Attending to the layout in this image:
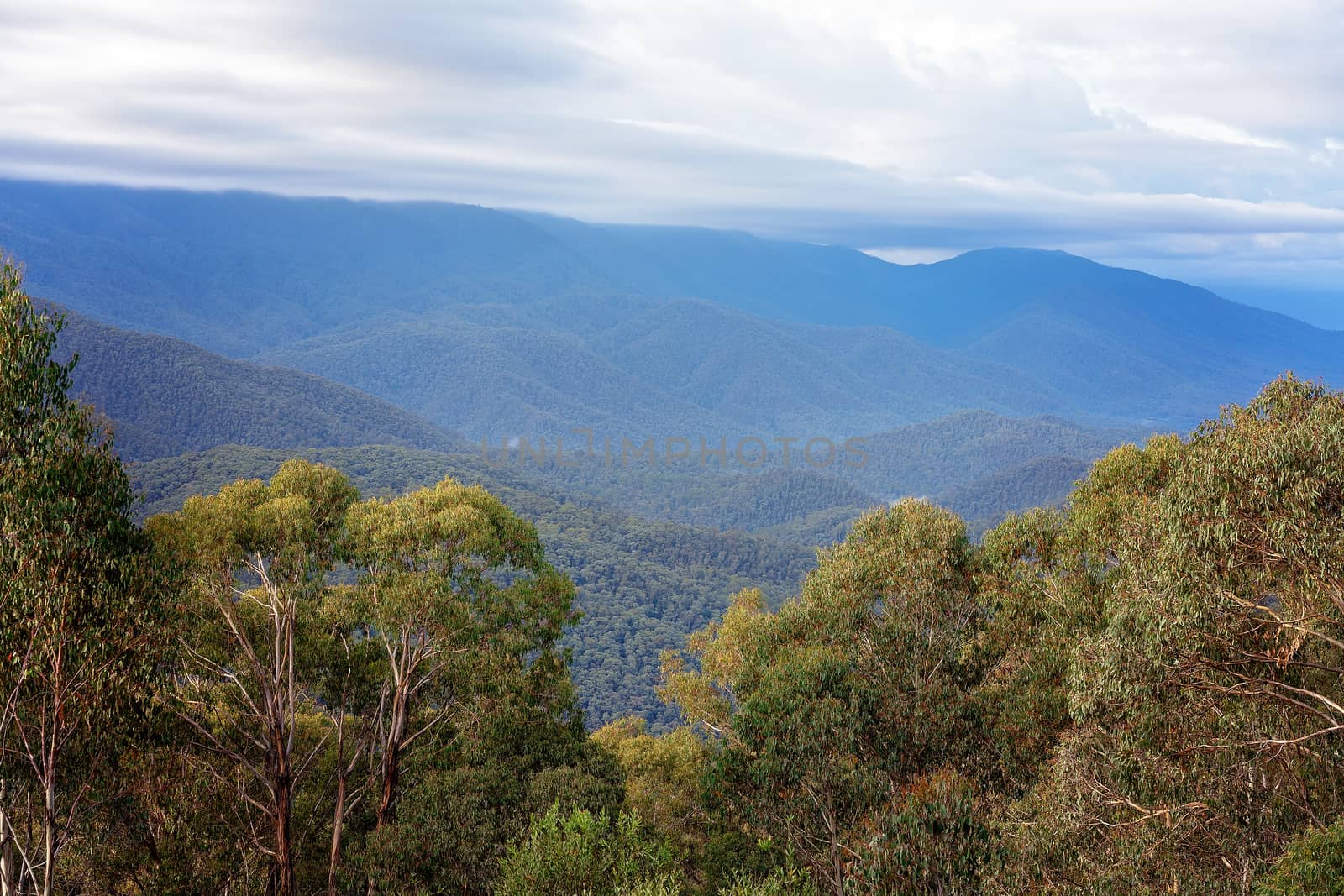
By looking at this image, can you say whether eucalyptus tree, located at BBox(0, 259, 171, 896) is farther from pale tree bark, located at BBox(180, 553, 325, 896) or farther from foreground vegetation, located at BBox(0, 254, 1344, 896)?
pale tree bark, located at BBox(180, 553, 325, 896)

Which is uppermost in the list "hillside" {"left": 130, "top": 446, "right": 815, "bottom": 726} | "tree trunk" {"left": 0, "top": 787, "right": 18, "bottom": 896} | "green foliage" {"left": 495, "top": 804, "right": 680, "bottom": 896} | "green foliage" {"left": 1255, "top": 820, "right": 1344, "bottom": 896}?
"green foliage" {"left": 1255, "top": 820, "right": 1344, "bottom": 896}

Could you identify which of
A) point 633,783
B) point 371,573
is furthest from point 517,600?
point 633,783

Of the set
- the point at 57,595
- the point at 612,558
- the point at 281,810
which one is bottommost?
the point at 612,558

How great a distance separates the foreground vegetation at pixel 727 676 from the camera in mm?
11641

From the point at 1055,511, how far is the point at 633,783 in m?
15.2

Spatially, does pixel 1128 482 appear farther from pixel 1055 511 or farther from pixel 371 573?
pixel 371 573

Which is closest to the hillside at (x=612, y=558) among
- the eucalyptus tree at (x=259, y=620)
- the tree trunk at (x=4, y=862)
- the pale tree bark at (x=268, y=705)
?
the pale tree bark at (x=268, y=705)

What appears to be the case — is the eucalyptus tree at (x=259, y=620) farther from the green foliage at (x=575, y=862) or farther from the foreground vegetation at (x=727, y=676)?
the green foliage at (x=575, y=862)

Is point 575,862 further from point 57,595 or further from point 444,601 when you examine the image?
point 57,595

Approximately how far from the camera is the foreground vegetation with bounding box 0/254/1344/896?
458 inches

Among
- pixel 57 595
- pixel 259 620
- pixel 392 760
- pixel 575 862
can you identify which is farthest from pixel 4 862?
pixel 392 760

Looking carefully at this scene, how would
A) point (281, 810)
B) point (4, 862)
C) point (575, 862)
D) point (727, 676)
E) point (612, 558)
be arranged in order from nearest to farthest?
1. point (4, 862)
2. point (575, 862)
3. point (281, 810)
4. point (727, 676)
5. point (612, 558)

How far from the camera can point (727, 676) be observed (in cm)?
2433

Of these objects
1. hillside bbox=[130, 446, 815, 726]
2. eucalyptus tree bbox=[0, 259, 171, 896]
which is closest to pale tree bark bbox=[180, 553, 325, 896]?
eucalyptus tree bbox=[0, 259, 171, 896]
